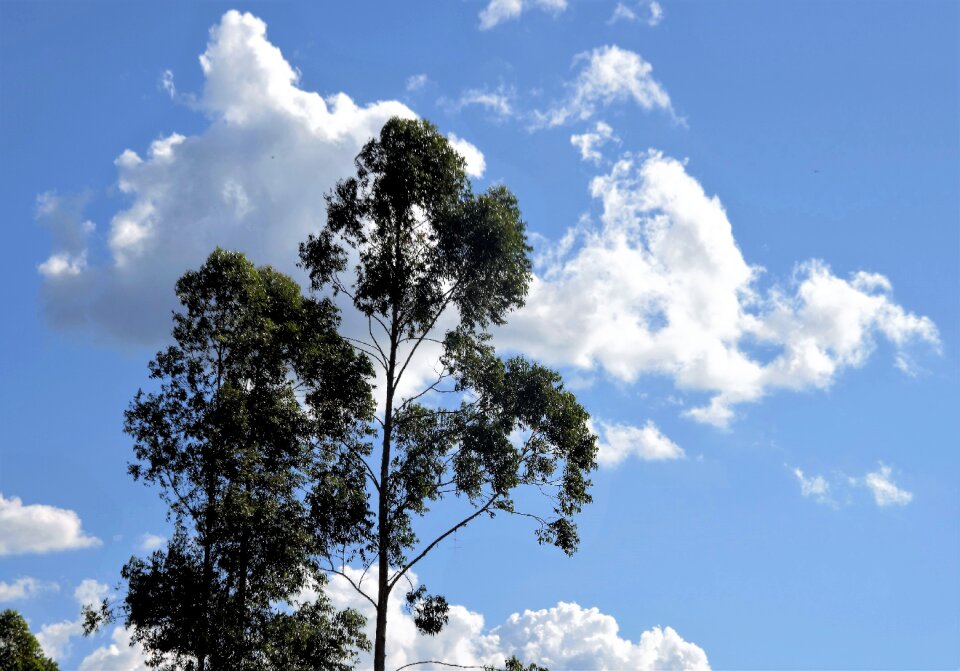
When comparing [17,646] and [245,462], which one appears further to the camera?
[17,646]

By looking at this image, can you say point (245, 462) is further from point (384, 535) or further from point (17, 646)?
point (17, 646)

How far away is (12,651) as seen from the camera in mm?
61156

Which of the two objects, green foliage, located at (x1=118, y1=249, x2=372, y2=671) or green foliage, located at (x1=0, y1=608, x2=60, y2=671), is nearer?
green foliage, located at (x1=118, y1=249, x2=372, y2=671)

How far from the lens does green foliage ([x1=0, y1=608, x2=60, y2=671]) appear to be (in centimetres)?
6084

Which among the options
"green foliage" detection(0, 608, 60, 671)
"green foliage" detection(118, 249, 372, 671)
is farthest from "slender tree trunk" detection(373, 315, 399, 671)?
"green foliage" detection(0, 608, 60, 671)

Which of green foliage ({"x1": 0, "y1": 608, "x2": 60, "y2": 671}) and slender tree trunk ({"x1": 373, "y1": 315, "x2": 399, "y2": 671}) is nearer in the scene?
slender tree trunk ({"x1": 373, "y1": 315, "x2": 399, "y2": 671})

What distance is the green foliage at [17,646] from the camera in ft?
200

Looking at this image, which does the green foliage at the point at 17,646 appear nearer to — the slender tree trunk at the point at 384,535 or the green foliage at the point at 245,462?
the green foliage at the point at 245,462

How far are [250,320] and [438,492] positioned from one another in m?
9.79

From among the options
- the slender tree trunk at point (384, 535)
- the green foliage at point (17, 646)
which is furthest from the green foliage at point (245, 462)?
the green foliage at point (17, 646)

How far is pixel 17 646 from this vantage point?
6147 cm

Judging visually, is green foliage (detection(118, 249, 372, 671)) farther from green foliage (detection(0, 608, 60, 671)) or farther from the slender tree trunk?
green foliage (detection(0, 608, 60, 671))

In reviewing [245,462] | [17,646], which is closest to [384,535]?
[245,462]

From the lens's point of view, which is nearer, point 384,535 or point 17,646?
point 384,535
